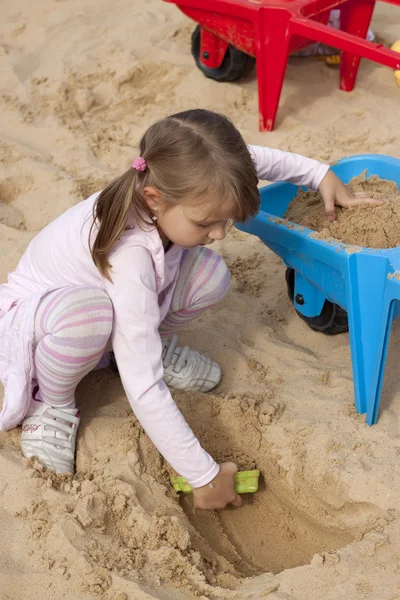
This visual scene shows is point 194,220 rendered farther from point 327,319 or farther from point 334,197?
point 327,319

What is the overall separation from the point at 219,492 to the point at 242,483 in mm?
122

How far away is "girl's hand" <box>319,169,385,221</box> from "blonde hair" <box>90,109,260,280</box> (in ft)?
1.27

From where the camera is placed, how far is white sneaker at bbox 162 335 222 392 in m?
1.95

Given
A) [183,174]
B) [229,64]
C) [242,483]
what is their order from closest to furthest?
[183,174] → [242,483] → [229,64]

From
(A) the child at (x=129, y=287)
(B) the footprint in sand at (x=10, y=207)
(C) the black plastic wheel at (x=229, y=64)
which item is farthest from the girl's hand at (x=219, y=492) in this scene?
(C) the black plastic wheel at (x=229, y=64)

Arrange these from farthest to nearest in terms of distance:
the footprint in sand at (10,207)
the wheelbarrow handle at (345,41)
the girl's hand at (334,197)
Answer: the footprint in sand at (10,207) < the wheelbarrow handle at (345,41) < the girl's hand at (334,197)

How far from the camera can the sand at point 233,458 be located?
4.82 ft

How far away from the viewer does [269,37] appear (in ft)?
9.11

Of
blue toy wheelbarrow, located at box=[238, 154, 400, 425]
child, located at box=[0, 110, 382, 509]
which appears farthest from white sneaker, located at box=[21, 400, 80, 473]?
blue toy wheelbarrow, located at box=[238, 154, 400, 425]

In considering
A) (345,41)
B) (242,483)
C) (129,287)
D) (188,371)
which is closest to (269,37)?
(345,41)

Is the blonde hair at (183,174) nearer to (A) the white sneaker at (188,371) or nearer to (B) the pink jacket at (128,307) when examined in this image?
(B) the pink jacket at (128,307)

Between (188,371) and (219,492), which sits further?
(188,371)

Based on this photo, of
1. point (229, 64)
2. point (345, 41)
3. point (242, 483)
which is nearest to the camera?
point (242, 483)

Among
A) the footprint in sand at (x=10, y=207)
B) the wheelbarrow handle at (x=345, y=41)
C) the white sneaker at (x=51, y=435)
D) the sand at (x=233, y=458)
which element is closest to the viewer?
the sand at (x=233, y=458)
